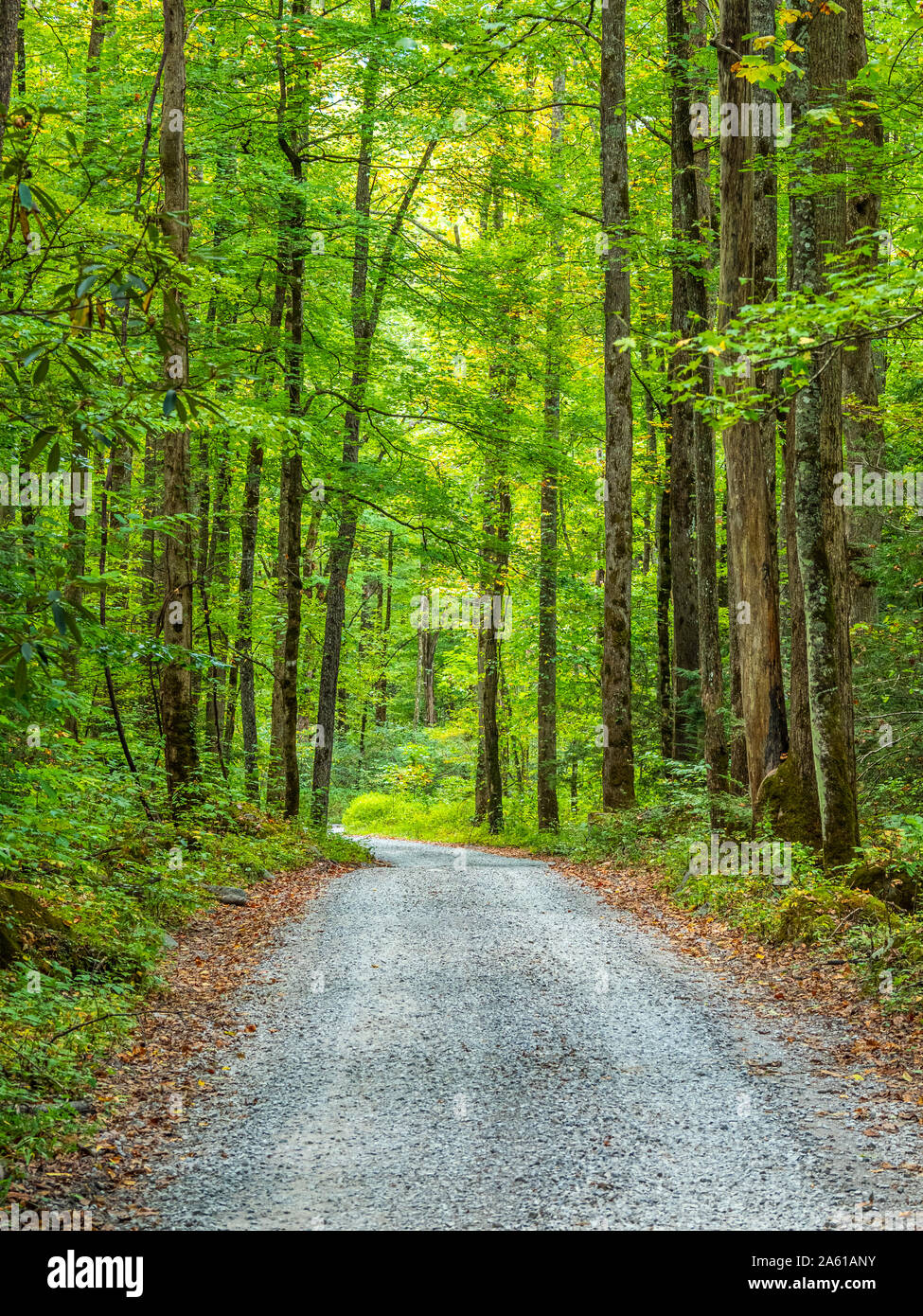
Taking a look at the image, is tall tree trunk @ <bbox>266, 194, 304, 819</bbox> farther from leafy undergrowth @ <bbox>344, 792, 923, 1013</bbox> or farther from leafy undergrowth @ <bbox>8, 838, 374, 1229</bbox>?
leafy undergrowth @ <bbox>8, 838, 374, 1229</bbox>

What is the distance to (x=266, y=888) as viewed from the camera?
12492mm

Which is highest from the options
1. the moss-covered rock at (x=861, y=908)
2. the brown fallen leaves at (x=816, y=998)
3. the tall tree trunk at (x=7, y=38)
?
the tall tree trunk at (x=7, y=38)

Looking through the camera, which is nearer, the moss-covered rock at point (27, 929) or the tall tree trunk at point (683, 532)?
the moss-covered rock at point (27, 929)

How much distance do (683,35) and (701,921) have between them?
39.4 ft

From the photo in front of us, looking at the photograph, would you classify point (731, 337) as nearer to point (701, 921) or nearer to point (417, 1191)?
point (417, 1191)

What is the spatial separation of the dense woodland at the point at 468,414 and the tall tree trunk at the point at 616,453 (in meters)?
0.07

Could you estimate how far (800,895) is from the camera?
8.93 metres

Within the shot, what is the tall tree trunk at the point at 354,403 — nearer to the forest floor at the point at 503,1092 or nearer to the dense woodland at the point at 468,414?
the dense woodland at the point at 468,414

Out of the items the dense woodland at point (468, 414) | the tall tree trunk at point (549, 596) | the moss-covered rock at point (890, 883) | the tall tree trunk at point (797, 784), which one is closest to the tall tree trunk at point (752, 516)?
the dense woodland at point (468, 414)

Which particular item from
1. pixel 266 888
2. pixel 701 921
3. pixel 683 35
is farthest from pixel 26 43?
pixel 701 921

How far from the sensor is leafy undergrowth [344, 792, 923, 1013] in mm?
7230

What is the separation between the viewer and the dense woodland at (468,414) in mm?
6664

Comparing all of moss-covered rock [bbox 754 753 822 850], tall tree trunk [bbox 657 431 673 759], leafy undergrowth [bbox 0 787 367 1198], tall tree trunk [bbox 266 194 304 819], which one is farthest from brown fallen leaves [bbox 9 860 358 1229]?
tall tree trunk [bbox 657 431 673 759]

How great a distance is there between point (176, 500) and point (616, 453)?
7.74 metres
